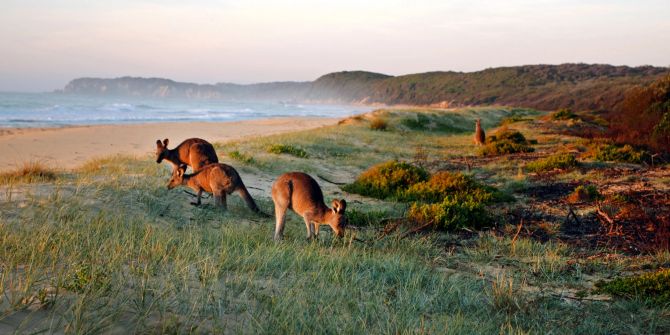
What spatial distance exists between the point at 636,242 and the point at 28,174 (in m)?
9.77

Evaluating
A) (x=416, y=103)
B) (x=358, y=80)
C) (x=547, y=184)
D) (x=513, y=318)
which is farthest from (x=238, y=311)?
(x=358, y=80)

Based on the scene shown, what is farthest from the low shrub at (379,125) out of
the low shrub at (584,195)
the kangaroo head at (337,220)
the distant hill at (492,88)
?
the distant hill at (492,88)

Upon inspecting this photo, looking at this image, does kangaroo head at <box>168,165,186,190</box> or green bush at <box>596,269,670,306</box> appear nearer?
green bush at <box>596,269,670,306</box>

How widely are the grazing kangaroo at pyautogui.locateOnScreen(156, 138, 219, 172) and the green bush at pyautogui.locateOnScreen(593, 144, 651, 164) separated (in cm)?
1085

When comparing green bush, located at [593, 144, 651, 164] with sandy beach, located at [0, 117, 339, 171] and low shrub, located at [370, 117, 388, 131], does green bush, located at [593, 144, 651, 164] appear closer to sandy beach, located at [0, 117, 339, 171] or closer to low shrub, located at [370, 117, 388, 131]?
low shrub, located at [370, 117, 388, 131]

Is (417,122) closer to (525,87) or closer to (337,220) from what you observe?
(337,220)

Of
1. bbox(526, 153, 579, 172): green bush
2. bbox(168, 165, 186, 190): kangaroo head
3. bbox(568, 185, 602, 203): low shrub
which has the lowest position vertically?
bbox(568, 185, 602, 203): low shrub

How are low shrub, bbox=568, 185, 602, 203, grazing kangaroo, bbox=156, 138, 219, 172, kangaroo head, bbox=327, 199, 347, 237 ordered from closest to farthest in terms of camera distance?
1. kangaroo head, bbox=327, 199, 347, 237
2. grazing kangaroo, bbox=156, 138, 219, 172
3. low shrub, bbox=568, 185, 602, 203

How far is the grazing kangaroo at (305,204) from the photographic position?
6.42 m

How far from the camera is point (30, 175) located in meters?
8.72

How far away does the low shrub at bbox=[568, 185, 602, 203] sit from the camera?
32.5 ft

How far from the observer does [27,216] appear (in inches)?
240

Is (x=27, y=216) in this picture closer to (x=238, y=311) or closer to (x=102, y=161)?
(x=238, y=311)

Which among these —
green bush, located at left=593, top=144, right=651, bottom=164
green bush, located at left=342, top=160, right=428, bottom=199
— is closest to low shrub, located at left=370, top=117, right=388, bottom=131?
green bush, located at left=593, top=144, right=651, bottom=164
